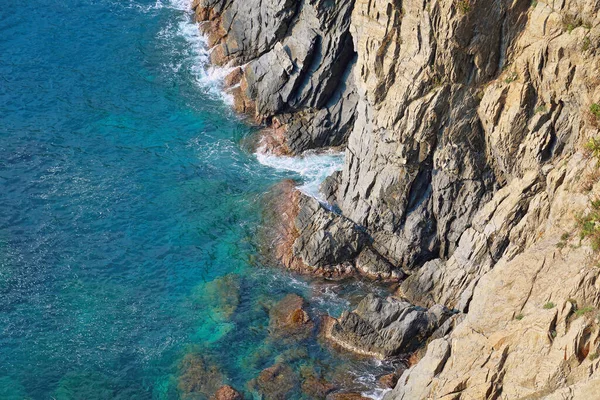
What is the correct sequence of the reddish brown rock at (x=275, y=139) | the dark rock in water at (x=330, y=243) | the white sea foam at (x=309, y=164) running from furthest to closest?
1. the reddish brown rock at (x=275, y=139)
2. the white sea foam at (x=309, y=164)
3. the dark rock in water at (x=330, y=243)

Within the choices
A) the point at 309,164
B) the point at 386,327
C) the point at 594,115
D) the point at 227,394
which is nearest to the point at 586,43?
the point at 594,115

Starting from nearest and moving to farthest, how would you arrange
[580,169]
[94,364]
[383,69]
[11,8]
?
[580,169] → [94,364] → [383,69] → [11,8]

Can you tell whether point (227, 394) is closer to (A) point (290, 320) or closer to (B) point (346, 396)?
(B) point (346, 396)

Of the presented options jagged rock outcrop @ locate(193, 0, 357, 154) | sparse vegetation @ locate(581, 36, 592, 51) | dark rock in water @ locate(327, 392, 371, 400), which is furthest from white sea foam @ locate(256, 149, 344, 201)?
sparse vegetation @ locate(581, 36, 592, 51)

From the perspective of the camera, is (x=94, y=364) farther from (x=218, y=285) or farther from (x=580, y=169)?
(x=580, y=169)

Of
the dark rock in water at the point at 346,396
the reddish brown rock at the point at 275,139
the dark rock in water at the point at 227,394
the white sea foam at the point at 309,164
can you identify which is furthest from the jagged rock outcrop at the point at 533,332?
the reddish brown rock at the point at 275,139

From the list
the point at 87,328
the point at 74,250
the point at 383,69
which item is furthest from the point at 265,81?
the point at 87,328

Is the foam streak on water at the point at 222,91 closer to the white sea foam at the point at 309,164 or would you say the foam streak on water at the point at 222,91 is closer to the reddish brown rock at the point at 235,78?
the white sea foam at the point at 309,164
